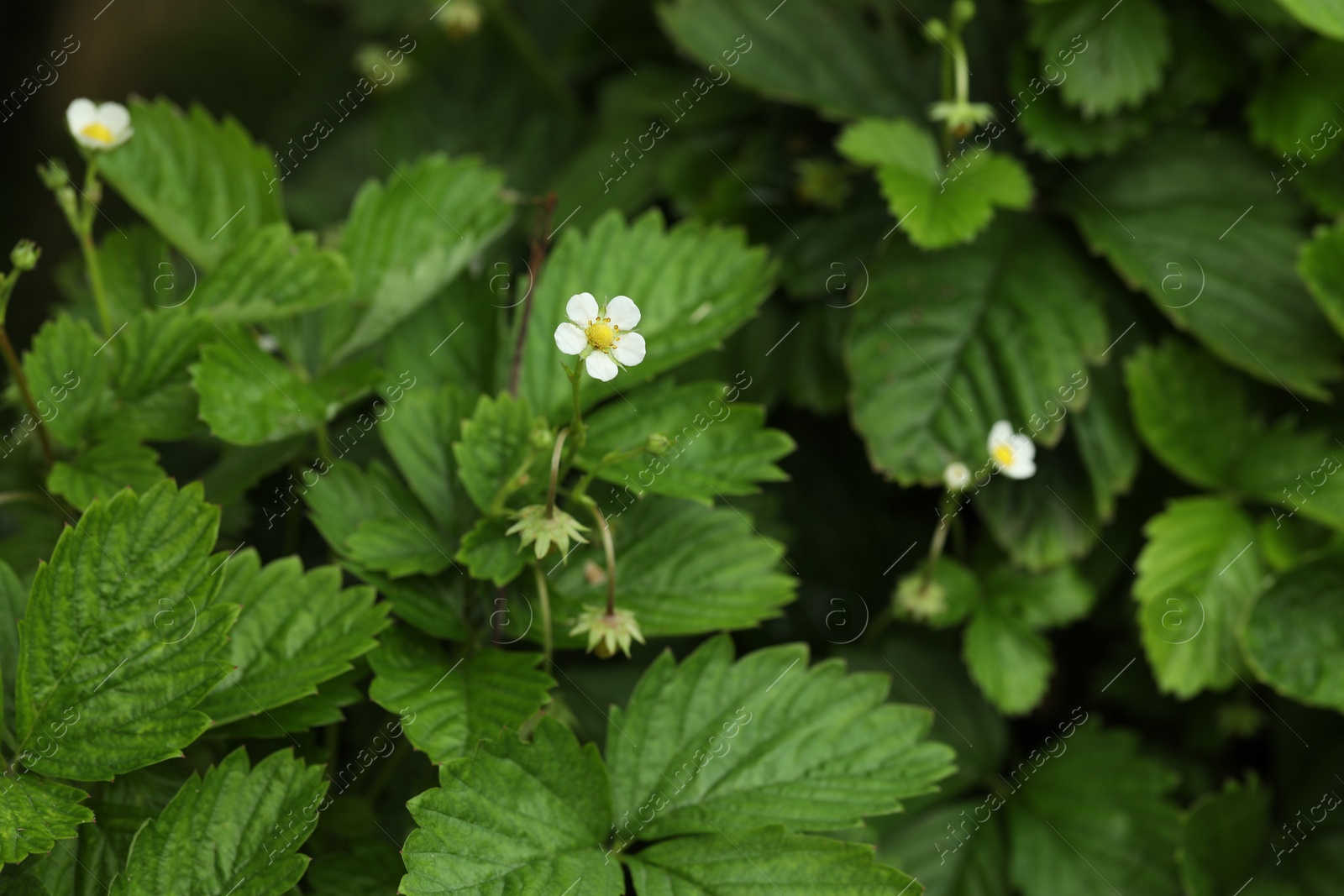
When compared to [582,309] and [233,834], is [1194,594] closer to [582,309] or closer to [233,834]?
[582,309]

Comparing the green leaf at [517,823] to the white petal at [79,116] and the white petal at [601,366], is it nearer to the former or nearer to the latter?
the white petal at [601,366]

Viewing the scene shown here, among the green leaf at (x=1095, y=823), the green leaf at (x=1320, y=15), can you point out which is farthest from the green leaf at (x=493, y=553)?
the green leaf at (x=1320, y=15)

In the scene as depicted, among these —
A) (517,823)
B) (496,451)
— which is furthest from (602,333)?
(517,823)

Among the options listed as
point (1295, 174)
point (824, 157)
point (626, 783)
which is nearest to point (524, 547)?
point (626, 783)

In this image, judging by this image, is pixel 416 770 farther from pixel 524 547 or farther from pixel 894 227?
pixel 894 227

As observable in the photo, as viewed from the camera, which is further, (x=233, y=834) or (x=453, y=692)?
(x=453, y=692)

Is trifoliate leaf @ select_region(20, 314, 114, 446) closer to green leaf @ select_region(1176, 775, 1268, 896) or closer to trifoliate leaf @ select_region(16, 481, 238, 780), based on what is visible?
trifoliate leaf @ select_region(16, 481, 238, 780)

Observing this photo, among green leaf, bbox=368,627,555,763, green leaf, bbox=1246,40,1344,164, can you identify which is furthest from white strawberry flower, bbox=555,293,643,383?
green leaf, bbox=1246,40,1344,164
